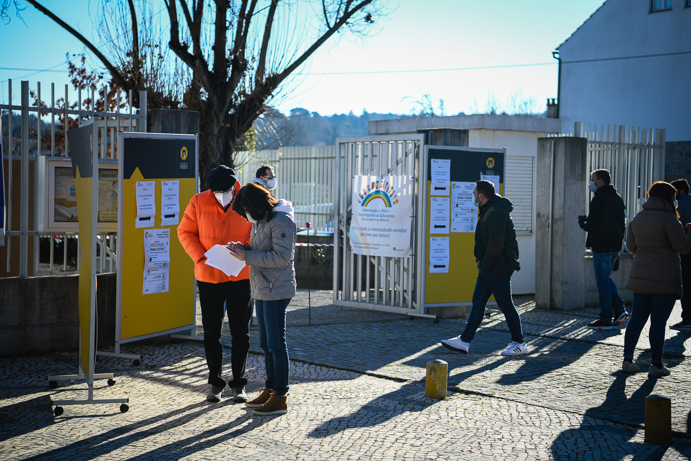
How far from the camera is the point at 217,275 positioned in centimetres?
602

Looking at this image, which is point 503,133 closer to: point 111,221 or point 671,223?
point 671,223

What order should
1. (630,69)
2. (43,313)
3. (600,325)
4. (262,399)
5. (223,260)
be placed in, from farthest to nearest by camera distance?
(630,69) < (600,325) < (43,313) < (262,399) < (223,260)

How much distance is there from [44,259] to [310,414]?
14.5m

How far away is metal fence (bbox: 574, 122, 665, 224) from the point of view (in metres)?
12.3

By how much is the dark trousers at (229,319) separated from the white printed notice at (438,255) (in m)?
4.65

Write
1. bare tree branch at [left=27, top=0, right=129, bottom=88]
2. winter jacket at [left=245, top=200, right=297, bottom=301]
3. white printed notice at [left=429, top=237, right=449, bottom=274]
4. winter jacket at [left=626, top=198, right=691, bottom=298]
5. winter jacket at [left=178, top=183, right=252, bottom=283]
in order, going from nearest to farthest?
winter jacket at [left=245, top=200, right=297, bottom=301] < winter jacket at [left=178, top=183, right=252, bottom=283] < winter jacket at [left=626, top=198, right=691, bottom=298] < white printed notice at [left=429, top=237, right=449, bottom=274] < bare tree branch at [left=27, top=0, right=129, bottom=88]

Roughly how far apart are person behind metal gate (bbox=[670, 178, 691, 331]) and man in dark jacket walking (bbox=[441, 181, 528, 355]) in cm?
318

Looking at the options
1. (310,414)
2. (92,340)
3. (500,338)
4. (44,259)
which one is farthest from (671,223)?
(44,259)

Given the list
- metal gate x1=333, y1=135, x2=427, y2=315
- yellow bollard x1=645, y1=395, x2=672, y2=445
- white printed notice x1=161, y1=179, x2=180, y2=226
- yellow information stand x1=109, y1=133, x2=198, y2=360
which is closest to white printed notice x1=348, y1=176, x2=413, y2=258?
metal gate x1=333, y1=135, x2=427, y2=315

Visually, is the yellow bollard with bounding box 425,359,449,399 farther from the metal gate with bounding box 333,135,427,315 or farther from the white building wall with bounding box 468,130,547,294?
the white building wall with bounding box 468,130,547,294

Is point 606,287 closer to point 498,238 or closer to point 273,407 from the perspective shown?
point 498,238

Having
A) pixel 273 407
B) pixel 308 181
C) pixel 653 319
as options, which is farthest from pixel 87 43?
pixel 653 319

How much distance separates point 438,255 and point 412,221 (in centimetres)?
59

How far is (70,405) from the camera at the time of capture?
5914 mm
